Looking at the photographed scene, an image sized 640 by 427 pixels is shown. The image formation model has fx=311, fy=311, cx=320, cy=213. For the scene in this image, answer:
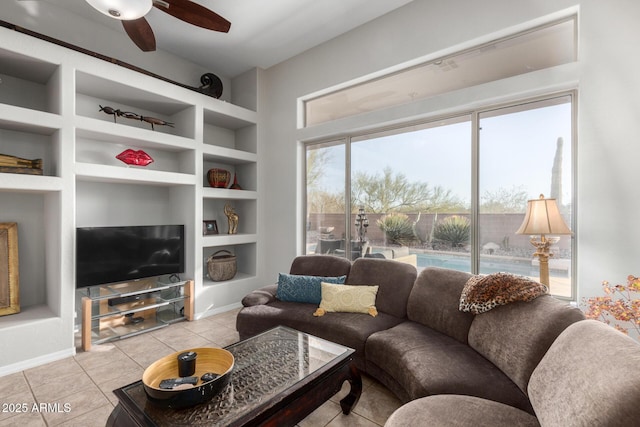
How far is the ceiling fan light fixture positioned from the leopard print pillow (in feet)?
8.93

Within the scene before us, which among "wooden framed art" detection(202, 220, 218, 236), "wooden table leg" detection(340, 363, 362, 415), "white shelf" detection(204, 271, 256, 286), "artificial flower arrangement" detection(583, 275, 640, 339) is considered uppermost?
"wooden framed art" detection(202, 220, 218, 236)

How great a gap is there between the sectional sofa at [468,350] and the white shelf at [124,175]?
1665 millimetres

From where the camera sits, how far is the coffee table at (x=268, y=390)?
133 centimetres

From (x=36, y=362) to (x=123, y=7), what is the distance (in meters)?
2.91

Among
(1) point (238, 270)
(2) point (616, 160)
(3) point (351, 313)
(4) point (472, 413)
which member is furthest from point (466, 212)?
(1) point (238, 270)

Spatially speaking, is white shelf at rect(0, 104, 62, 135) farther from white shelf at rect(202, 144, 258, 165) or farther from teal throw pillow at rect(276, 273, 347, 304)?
teal throw pillow at rect(276, 273, 347, 304)

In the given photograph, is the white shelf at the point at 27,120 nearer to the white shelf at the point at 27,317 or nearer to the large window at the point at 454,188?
the white shelf at the point at 27,317

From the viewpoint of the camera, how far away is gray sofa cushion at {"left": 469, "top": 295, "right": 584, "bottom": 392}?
1.62 metres

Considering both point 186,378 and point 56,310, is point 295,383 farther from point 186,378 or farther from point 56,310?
point 56,310

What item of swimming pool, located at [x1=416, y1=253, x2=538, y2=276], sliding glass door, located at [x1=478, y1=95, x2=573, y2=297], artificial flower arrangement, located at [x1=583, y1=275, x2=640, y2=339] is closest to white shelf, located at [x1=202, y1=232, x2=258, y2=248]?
swimming pool, located at [x1=416, y1=253, x2=538, y2=276]

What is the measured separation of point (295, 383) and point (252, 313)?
1.33 m

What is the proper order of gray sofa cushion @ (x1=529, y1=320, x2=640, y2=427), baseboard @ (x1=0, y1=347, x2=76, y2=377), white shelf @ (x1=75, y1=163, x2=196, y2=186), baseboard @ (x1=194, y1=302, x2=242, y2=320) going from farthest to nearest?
1. baseboard @ (x1=194, y1=302, x2=242, y2=320)
2. white shelf @ (x1=75, y1=163, x2=196, y2=186)
3. baseboard @ (x1=0, y1=347, x2=76, y2=377)
4. gray sofa cushion @ (x1=529, y1=320, x2=640, y2=427)

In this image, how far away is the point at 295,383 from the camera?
1583mm

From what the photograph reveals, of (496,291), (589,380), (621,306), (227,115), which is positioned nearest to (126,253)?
(227,115)
